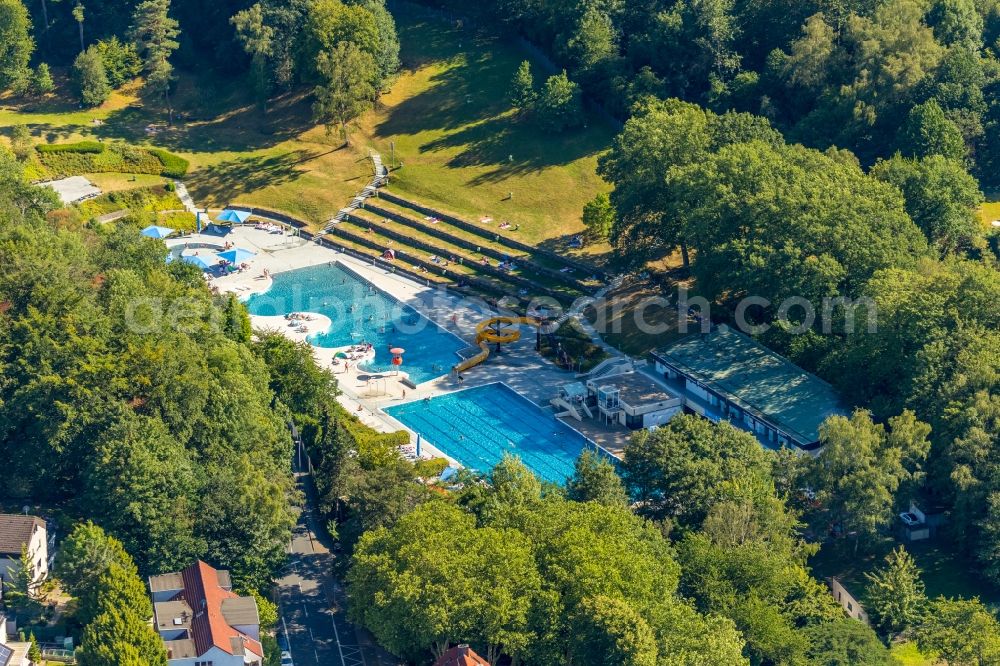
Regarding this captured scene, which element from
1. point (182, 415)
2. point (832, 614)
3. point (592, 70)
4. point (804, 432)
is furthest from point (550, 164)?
point (832, 614)

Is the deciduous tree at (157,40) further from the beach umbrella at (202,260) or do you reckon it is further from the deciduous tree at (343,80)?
the beach umbrella at (202,260)

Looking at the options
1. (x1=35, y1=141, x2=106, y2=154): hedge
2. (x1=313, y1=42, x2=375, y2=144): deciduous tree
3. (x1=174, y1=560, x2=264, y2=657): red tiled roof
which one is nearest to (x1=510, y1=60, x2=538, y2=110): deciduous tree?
(x1=313, y1=42, x2=375, y2=144): deciduous tree

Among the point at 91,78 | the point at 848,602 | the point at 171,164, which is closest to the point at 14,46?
the point at 91,78

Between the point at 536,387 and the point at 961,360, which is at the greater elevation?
the point at 961,360

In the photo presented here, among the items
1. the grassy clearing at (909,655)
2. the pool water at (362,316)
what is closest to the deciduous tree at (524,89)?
the pool water at (362,316)

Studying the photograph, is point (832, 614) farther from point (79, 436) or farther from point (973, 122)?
point (973, 122)

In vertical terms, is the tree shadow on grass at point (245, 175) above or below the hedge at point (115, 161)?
below

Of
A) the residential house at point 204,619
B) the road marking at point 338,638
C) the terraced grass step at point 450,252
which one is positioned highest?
the terraced grass step at point 450,252
